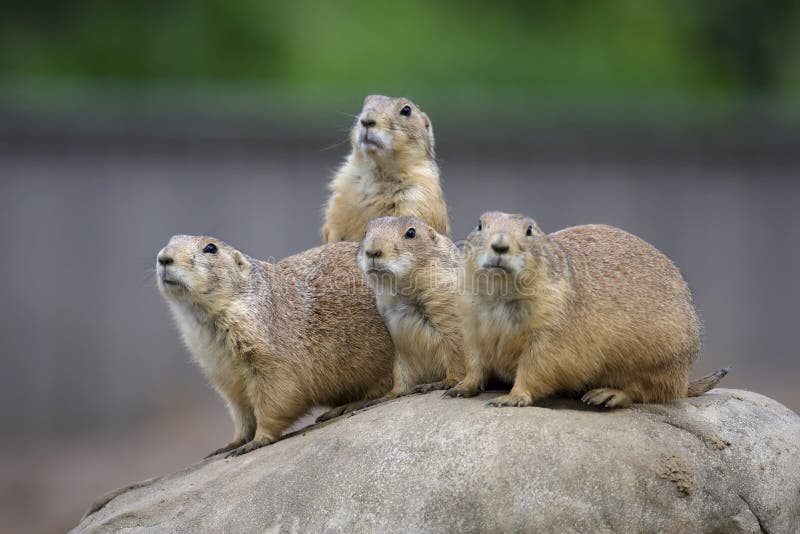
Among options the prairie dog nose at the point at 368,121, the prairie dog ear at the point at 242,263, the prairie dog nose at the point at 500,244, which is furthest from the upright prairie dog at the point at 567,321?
the prairie dog nose at the point at 368,121

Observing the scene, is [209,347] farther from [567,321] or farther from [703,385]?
[703,385]

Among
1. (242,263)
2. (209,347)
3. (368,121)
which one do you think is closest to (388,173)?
(368,121)

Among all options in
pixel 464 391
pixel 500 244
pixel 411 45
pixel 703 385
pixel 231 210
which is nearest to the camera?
pixel 500 244

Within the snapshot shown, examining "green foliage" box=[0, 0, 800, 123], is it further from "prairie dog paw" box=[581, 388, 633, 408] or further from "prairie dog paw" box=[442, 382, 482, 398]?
"prairie dog paw" box=[581, 388, 633, 408]

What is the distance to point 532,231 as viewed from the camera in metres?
8.47

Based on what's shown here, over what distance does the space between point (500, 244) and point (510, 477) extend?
148 cm

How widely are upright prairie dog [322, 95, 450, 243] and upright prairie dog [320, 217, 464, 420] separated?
1730 millimetres

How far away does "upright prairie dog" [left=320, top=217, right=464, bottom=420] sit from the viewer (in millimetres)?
9297

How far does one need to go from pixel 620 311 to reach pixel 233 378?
9.57 feet

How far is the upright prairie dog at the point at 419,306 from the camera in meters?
9.30

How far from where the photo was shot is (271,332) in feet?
31.1

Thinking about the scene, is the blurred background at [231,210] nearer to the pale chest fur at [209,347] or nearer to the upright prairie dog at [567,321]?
the pale chest fur at [209,347]

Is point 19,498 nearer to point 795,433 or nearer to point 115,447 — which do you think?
point 115,447

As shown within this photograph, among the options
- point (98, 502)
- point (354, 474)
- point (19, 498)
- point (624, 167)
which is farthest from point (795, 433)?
point (19, 498)
